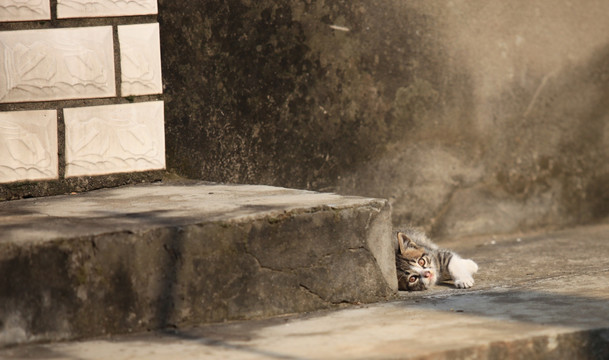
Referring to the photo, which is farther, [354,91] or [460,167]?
[460,167]

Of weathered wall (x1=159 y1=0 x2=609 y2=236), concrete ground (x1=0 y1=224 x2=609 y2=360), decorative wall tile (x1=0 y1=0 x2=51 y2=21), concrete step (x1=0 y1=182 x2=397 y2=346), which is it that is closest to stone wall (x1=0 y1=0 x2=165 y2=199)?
decorative wall tile (x1=0 y1=0 x2=51 y2=21)

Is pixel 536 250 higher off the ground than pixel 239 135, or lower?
lower

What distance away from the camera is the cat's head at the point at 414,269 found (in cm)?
505

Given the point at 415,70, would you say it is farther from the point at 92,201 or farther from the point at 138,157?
the point at 92,201

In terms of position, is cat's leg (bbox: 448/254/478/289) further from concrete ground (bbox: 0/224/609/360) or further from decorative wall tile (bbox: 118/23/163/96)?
decorative wall tile (bbox: 118/23/163/96)

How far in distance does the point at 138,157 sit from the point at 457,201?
2243mm

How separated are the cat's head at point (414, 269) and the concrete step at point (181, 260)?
50 cm

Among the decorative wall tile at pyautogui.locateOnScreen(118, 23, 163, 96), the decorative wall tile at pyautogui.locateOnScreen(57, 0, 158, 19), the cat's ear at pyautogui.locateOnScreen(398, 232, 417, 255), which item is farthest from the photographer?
the cat's ear at pyautogui.locateOnScreen(398, 232, 417, 255)

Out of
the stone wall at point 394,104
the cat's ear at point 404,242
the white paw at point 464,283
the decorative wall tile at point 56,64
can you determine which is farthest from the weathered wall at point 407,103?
the white paw at point 464,283

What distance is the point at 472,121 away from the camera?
6281mm

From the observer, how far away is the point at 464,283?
496 cm

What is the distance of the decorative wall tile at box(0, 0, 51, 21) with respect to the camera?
488cm

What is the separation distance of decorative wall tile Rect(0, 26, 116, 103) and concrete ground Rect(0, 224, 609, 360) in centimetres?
175

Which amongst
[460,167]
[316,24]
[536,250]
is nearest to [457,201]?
[460,167]
